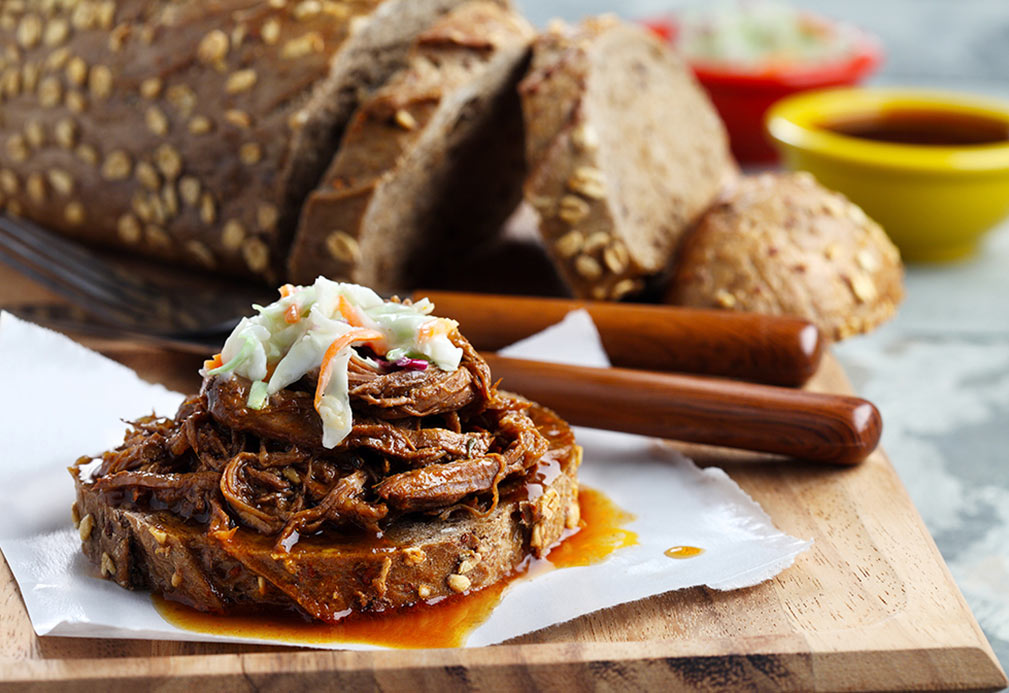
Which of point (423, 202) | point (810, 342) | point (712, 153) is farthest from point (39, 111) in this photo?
point (810, 342)

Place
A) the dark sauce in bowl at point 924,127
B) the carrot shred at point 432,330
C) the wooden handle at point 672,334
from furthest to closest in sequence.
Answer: the dark sauce in bowl at point 924,127 < the wooden handle at point 672,334 < the carrot shred at point 432,330

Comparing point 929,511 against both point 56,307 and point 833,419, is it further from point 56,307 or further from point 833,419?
point 56,307

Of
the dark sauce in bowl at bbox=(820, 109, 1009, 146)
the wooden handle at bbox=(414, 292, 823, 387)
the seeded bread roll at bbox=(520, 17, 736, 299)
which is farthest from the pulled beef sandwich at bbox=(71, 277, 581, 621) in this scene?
the dark sauce in bowl at bbox=(820, 109, 1009, 146)

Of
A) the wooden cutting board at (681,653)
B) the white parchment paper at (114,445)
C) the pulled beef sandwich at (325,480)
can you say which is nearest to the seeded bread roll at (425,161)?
the white parchment paper at (114,445)

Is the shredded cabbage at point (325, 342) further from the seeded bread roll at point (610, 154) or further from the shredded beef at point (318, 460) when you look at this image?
the seeded bread roll at point (610, 154)

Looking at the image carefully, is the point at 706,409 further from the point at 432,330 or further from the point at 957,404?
the point at 957,404

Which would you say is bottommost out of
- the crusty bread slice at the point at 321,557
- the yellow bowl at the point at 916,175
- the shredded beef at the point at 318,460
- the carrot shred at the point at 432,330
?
the yellow bowl at the point at 916,175
